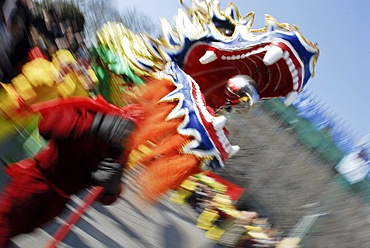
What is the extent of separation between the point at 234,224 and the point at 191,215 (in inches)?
11.6

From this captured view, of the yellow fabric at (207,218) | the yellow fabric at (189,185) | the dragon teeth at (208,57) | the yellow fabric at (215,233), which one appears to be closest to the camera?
the dragon teeth at (208,57)

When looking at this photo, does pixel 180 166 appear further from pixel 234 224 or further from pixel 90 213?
pixel 234 224

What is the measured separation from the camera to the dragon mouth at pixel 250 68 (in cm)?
212

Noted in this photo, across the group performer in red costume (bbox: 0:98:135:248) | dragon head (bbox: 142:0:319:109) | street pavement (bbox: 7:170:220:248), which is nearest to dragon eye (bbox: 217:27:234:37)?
dragon head (bbox: 142:0:319:109)

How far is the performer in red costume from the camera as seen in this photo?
4.74 ft

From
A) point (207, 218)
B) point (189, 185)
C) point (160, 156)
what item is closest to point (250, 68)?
point (160, 156)

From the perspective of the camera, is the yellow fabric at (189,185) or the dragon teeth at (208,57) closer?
the dragon teeth at (208,57)

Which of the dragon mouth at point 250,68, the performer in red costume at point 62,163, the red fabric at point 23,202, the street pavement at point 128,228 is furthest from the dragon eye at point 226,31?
the red fabric at point 23,202

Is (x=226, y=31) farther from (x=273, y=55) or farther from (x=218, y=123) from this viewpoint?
(x=218, y=123)

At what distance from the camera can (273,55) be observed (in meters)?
2.09

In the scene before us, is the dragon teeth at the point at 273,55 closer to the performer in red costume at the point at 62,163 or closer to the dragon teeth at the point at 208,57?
the dragon teeth at the point at 208,57

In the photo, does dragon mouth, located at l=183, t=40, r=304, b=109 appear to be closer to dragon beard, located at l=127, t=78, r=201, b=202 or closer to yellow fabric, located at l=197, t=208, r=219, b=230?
dragon beard, located at l=127, t=78, r=201, b=202

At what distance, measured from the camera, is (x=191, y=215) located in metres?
3.41

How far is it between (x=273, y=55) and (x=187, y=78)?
0.37 metres
